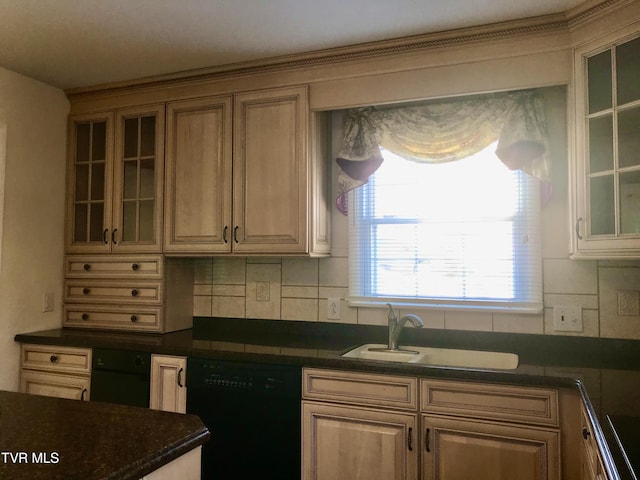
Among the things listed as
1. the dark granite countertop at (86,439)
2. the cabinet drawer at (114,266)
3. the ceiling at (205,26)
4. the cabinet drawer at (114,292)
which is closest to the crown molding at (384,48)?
the ceiling at (205,26)

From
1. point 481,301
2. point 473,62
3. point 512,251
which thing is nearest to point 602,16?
point 473,62

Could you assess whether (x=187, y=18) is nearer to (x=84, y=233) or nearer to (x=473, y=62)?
(x=473, y=62)

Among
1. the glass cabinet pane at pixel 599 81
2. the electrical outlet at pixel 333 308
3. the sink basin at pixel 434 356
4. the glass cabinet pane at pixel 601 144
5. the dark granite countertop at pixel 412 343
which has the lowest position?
the sink basin at pixel 434 356

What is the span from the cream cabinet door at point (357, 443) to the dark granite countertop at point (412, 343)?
20 centimetres

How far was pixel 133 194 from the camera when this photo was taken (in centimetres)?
302

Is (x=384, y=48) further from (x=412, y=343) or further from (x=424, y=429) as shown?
(x=424, y=429)

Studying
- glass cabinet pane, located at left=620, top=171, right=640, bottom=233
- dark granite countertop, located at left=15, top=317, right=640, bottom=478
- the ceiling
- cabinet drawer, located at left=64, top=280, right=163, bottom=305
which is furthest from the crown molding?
dark granite countertop, located at left=15, top=317, right=640, bottom=478

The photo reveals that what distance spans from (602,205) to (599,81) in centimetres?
51

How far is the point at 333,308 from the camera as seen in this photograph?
2.82m

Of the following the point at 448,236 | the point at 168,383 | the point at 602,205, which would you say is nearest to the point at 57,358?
the point at 168,383

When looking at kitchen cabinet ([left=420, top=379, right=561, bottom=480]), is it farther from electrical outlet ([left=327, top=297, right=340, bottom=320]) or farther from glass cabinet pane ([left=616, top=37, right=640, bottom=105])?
glass cabinet pane ([left=616, top=37, right=640, bottom=105])

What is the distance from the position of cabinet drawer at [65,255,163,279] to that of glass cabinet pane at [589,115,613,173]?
7.46 ft

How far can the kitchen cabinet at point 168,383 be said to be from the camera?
243 cm

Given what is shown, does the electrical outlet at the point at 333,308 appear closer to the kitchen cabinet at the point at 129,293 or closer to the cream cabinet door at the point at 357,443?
the cream cabinet door at the point at 357,443
